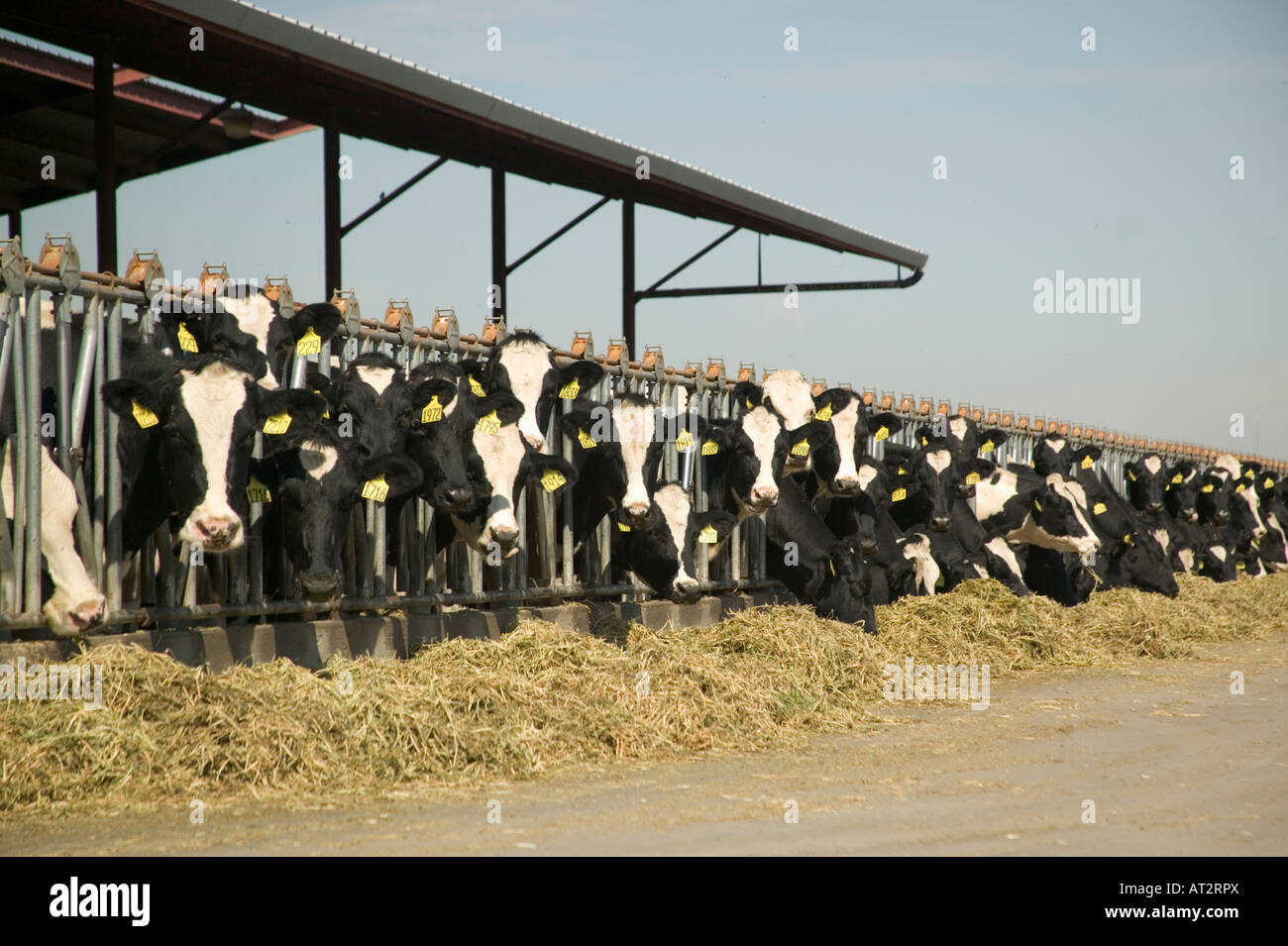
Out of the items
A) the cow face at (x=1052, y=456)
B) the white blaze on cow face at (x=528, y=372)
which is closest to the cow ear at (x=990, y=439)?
the cow face at (x=1052, y=456)

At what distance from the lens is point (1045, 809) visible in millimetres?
5691

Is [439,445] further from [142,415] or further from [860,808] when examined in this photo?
[860,808]

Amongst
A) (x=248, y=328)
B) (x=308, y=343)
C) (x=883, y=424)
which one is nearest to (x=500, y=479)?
(x=308, y=343)

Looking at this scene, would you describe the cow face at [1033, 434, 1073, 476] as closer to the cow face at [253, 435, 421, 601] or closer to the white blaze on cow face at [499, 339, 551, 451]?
the white blaze on cow face at [499, 339, 551, 451]

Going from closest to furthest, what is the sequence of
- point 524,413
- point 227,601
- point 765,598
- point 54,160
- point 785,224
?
point 227,601, point 524,413, point 765,598, point 54,160, point 785,224

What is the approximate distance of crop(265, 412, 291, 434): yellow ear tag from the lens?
7172 millimetres

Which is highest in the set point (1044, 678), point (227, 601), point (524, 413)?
point (524, 413)

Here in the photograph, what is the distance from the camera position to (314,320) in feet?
27.6

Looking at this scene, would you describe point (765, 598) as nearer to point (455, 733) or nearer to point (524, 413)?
point (524, 413)

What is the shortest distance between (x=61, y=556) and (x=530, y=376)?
12.4ft

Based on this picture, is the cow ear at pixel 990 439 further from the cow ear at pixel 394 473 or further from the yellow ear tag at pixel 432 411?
the cow ear at pixel 394 473

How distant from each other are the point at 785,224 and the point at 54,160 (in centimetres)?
870

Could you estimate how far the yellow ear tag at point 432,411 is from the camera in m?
8.45
